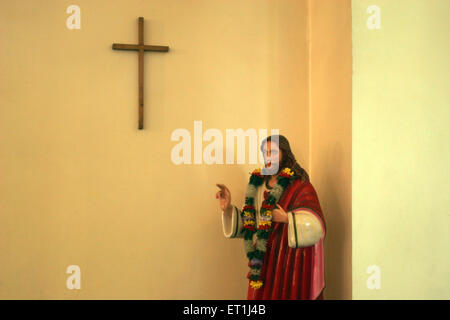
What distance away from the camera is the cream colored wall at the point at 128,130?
3.89 metres

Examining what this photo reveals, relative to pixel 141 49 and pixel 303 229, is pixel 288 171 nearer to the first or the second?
pixel 303 229

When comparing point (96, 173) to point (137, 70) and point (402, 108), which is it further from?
point (402, 108)

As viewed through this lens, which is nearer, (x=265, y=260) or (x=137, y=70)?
(x=265, y=260)

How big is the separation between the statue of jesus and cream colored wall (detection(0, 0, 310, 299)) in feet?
2.05

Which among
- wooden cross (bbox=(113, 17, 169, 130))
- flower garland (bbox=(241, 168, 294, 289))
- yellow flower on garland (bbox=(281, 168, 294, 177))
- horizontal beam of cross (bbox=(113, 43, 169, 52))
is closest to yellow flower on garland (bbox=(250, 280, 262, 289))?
flower garland (bbox=(241, 168, 294, 289))

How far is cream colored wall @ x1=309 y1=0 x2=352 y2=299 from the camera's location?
3533 mm

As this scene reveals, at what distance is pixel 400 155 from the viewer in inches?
138

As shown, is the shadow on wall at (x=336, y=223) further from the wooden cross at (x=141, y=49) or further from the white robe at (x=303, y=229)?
the wooden cross at (x=141, y=49)

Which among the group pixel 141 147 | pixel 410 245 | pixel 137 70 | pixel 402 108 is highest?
pixel 137 70

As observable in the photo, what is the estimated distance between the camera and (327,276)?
3867mm

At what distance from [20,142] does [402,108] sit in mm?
2933

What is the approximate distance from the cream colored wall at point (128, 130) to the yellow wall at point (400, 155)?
870 mm

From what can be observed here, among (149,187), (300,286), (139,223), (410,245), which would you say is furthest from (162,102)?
(410,245)

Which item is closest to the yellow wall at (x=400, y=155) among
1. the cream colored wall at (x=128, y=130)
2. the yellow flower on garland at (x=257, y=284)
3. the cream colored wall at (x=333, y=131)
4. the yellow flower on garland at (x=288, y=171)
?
the cream colored wall at (x=333, y=131)
